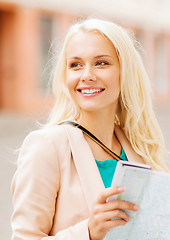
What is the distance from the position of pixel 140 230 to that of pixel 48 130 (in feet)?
1.80

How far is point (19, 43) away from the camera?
15680 millimetres

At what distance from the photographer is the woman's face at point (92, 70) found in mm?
2033

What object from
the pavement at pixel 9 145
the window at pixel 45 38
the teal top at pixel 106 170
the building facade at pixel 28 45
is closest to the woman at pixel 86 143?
the teal top at pixel 106 170

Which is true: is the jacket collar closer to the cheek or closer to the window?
the cheek

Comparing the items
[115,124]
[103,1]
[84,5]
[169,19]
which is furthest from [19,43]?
[115,124]

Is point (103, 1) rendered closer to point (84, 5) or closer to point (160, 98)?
point (84, 5)

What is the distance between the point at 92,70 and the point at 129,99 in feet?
1.09

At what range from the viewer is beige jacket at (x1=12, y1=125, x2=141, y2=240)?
178 cm

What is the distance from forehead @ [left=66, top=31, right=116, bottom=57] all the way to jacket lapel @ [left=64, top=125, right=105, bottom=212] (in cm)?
35

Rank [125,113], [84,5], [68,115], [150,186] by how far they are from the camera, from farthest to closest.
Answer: [84,5] → [125,113] → [68,115] → [150,186]

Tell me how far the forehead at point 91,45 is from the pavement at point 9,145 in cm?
55

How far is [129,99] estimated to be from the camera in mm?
2287

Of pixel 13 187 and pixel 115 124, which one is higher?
pixel 115 124

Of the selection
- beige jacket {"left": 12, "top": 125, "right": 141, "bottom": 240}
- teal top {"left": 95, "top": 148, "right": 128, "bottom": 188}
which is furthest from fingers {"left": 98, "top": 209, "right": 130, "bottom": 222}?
teal top {"left": 95, "top": 148, "right": 128, "bottom": 188}
